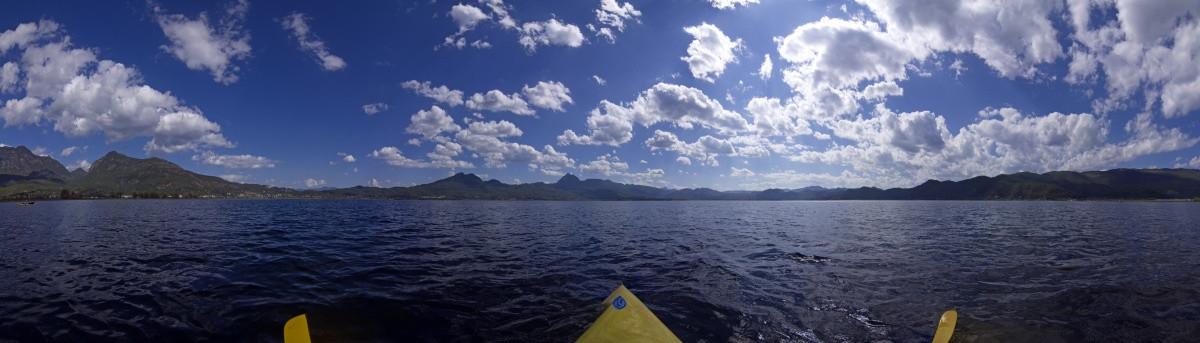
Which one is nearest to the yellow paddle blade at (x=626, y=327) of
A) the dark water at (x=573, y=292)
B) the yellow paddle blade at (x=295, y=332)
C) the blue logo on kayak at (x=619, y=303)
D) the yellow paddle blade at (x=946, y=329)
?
the blue logo on kayak at (x=619, y=303)

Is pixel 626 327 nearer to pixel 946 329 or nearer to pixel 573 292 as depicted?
pixel 573 292

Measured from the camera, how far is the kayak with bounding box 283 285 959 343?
32.1ft

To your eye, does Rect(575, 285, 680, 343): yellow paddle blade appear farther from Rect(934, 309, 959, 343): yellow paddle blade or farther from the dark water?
Rect(934, 309, 959, 343): yellow paddle blade

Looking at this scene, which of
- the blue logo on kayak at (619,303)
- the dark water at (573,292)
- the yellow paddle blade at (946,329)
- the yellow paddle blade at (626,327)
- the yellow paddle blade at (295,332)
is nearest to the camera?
the yellow paddle blade at (626,327)

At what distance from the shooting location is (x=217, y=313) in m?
13.3

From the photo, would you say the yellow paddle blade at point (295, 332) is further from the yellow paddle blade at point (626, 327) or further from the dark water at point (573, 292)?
the yellow paddle blade at point (626, 327)

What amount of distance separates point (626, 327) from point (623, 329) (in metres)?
0.14

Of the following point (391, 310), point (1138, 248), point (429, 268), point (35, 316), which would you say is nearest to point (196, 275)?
point (35, 316)

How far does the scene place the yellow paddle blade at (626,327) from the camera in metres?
9.73

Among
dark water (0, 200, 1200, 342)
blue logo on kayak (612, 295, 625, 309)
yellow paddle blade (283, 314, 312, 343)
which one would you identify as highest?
blue logo on kayak (612, 295, 625, 309)

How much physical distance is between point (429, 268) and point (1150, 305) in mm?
27849

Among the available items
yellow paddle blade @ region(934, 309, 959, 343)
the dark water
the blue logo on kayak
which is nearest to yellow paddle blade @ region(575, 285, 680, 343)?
the blue logo on kayak

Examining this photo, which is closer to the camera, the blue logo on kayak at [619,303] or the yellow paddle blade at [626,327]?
the yellow paddle blade at [626,327]

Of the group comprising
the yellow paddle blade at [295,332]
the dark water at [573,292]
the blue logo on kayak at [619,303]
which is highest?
the blue logo on kayak at [619,303]
